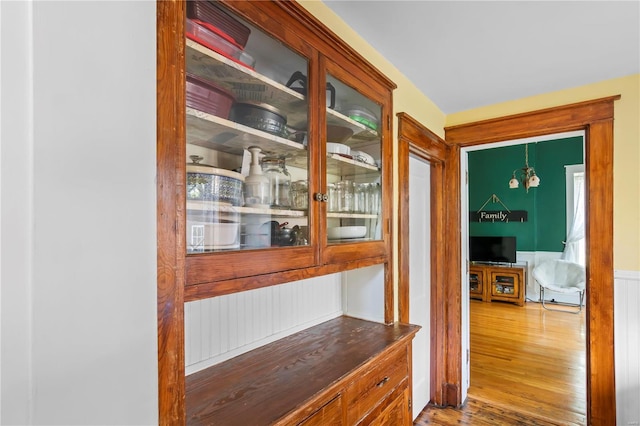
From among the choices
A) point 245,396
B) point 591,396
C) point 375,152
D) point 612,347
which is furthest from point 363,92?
point 591,396

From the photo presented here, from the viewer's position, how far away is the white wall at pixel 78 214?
45 centimetres

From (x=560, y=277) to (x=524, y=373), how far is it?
284 centimetres

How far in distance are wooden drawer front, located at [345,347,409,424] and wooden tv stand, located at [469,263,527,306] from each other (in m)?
4.58

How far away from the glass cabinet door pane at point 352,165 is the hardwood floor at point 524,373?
1.78m

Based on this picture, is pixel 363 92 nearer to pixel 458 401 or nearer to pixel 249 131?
pixel 249 131

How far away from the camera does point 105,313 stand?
54 centimetres

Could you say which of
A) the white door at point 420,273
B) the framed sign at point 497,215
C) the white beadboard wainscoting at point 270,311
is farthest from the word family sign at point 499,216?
the white beadboard wainscoting at point 270,311

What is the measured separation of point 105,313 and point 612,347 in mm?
2722

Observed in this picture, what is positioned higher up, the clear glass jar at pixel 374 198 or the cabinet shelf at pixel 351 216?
the clear glass jar at pixel 374 198

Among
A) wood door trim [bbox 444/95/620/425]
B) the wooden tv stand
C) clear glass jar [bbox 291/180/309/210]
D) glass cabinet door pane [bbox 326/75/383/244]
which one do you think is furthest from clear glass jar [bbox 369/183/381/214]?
the wooden tv stand

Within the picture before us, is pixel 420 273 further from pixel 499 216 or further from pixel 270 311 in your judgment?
pixel 499 216

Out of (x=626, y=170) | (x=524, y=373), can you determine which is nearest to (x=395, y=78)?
(x=626, y=170)

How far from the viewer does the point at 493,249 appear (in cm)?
577

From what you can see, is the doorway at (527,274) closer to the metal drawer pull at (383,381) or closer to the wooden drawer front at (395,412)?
the wooden drawer front at (395,412)
